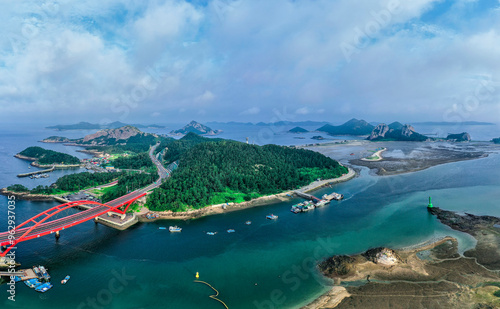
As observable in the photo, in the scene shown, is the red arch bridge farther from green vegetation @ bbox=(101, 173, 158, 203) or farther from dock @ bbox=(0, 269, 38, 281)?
green vegetation @ bbox=(101, 173, 158, 203)

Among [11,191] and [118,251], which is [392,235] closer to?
[118,251]

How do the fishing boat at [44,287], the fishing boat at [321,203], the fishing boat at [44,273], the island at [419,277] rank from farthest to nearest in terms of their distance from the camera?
the fishing boat at [321,203] → the fishing boat at [44,273] → the fishing boat at [44,287] → the island at [419,277]

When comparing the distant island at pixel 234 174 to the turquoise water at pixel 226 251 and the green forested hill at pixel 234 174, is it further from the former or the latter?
the turquoise water at pixel 226 251

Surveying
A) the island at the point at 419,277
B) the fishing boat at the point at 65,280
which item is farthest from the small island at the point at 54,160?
→ the island at the point at 419,277

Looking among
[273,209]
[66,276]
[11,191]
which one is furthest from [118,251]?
[11,191]

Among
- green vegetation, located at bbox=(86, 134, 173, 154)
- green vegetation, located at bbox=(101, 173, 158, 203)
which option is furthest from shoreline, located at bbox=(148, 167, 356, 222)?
green vegetation, located at bbox=(86, 134, 173, 154)
